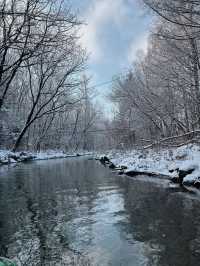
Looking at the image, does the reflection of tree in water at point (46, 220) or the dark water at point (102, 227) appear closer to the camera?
the dark water at point (102, 227)

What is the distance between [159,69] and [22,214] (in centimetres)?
1621

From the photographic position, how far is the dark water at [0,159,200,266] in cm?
644

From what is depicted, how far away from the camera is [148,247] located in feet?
22.5

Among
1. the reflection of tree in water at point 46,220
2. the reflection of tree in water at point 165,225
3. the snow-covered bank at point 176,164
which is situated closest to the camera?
the reflection of tree in water at point 165,225

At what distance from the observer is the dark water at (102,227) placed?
644 cm

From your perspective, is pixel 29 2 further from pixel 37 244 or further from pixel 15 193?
pixel 15 193

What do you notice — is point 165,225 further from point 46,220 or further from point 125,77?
point 125,77

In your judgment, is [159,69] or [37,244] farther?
[159,69]

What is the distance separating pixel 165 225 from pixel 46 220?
120 inches

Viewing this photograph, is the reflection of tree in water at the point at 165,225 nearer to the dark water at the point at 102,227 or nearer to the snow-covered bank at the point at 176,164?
the dark water at the point at 102,227

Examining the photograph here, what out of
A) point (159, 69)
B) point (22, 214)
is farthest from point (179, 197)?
point (159, 69)

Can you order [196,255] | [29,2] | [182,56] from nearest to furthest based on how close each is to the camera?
[196,255] < [29,2] < [182,56]

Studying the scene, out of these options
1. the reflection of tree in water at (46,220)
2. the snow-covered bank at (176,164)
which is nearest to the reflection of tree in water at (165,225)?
the reflection of tree in water at (46,220)

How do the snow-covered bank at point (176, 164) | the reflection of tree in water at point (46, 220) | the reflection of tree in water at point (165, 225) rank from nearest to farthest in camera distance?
the reflection of tree in water at point (165, 225) < the reflection of tree in water at point (46, 220) < the snow-covered bank at point (176, 164)
